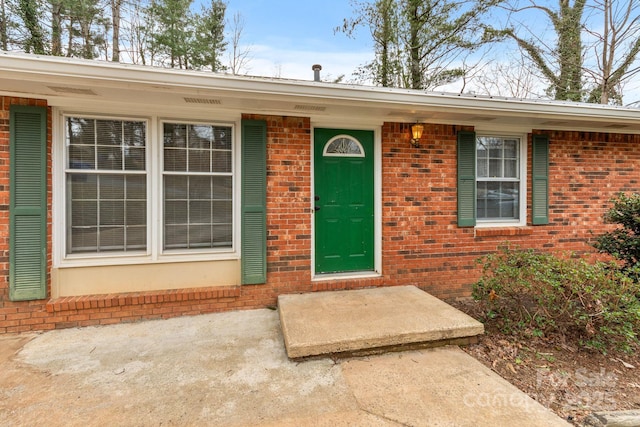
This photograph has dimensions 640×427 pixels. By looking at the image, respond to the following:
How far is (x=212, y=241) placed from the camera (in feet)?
11.1

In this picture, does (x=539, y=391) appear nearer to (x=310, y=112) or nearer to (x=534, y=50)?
(x=310, y=112)

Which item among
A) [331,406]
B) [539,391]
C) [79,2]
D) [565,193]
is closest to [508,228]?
[565,193]

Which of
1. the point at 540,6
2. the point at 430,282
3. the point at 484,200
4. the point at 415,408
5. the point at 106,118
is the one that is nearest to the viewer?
the point at 415,408

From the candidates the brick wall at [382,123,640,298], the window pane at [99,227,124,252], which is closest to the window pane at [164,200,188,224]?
the window pane at [99,227,124,252]

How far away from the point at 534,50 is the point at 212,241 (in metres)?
→ 9.76

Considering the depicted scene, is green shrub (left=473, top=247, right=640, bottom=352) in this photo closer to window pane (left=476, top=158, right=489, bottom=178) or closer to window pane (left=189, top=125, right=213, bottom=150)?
window pane (left=476, top=158, right=489, bottom=178)

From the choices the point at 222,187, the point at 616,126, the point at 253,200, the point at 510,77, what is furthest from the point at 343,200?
the point at 510,77

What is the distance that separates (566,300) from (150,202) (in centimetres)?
428

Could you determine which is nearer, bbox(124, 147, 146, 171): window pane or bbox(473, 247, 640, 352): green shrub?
bbox(473, 247, 640, 352): green shrub

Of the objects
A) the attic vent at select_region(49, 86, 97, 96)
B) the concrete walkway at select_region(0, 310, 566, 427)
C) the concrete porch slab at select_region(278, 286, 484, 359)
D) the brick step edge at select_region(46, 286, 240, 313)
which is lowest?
the concrete walkway at select_region(0, 310, 566, 427)

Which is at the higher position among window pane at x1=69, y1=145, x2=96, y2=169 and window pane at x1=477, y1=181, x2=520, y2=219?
window pane at x1=69, y1=145, x2=96, y2=169

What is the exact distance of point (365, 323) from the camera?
2.65 metres

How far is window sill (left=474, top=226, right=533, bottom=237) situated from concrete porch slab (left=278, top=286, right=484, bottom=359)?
4.71 ft

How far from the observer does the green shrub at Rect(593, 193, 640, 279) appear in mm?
3219
